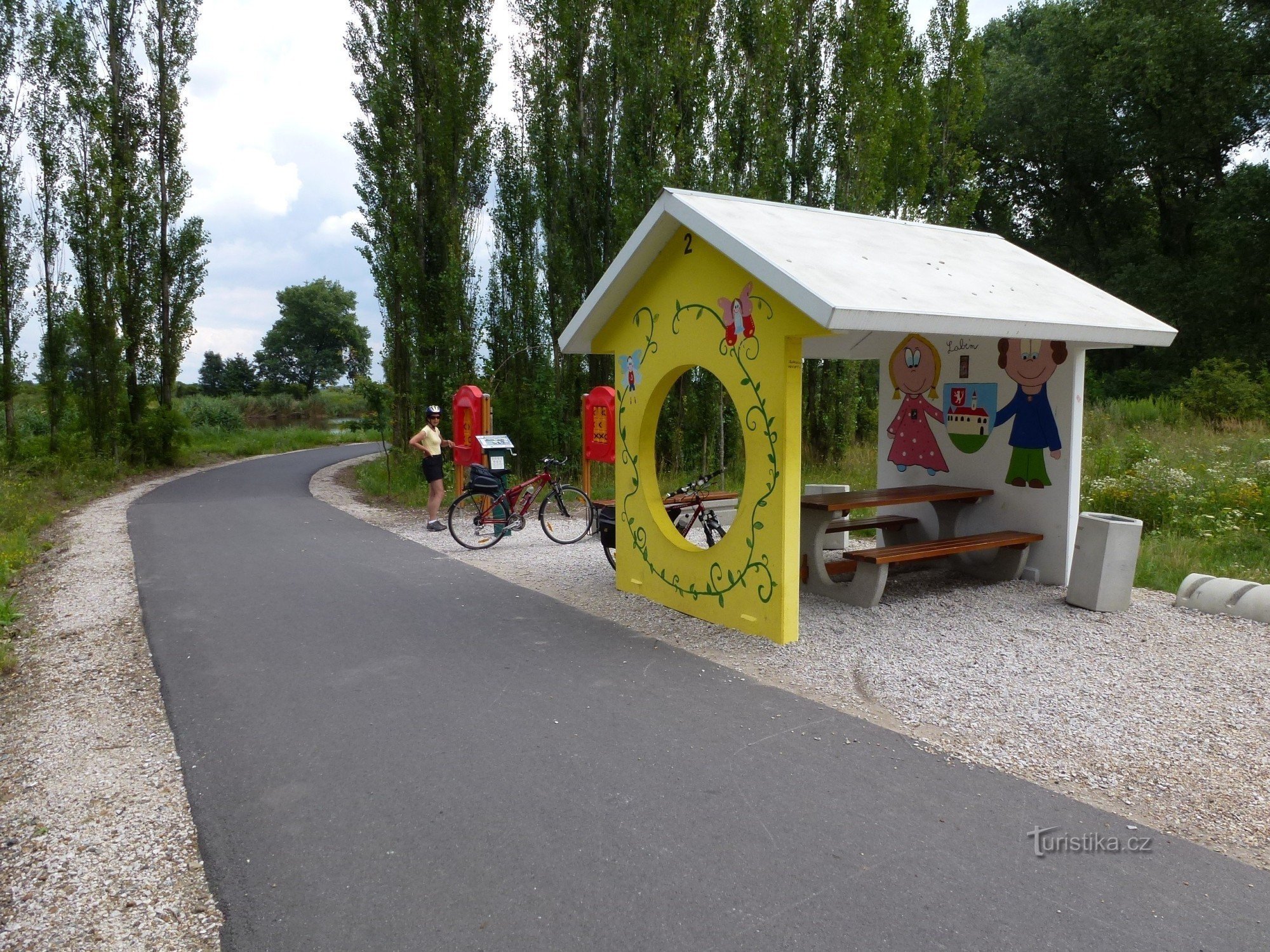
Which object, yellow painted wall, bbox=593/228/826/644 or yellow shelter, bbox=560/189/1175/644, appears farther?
yellow painted wall, bbox=593/228/826/644

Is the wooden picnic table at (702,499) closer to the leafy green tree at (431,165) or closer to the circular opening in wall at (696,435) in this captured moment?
the circular opening in wall at (696,435)

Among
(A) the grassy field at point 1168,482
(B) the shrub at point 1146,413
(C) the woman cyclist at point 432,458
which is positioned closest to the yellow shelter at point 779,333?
(A) the grassy field at point 1168,482

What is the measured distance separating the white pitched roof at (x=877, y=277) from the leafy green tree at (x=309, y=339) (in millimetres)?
64072

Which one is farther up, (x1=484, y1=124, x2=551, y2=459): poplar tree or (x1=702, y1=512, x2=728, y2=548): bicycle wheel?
(x1=484, y1=124, x2=551, y2=459): poplar tree

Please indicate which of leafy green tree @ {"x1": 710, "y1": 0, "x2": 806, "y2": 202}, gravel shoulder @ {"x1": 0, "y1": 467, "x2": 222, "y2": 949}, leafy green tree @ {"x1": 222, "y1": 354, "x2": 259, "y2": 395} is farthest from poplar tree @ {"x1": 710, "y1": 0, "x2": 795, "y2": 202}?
leafy green tree @ {"x1": 222, "y1": 354, "x2": 259, "y2": 395}

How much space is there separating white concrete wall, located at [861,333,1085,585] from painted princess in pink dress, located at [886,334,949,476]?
0.19 ft

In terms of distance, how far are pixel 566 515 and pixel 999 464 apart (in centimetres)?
523

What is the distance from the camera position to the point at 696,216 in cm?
642

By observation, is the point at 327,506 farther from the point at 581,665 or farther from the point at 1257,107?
the point at 1257,107

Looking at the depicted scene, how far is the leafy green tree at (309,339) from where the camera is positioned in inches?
2667

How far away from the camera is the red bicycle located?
10.7 meters

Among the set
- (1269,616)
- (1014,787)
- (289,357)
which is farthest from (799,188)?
(289,357)

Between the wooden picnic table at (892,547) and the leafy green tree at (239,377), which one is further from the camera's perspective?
the leafy green tree at (239,377)

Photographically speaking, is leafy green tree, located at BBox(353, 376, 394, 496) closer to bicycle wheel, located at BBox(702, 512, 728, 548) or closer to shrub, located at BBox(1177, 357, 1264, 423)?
bicycle wheel, located at BBox(702, 512, 728, 548)
